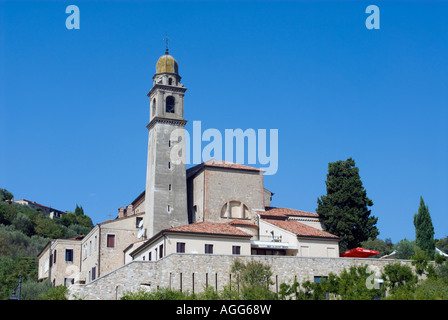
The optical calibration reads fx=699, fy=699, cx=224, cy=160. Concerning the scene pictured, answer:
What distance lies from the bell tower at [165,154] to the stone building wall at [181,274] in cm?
1563

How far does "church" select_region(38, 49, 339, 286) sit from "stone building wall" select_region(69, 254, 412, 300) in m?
5.97

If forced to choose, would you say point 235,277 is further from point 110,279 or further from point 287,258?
point 110,279

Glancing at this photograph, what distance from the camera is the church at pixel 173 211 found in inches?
2454

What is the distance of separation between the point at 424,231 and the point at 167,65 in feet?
101

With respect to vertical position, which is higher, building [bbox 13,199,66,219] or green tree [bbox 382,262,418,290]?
building [bbox 13,199,66,219]

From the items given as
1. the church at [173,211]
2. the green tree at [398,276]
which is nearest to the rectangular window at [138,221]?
the church at [173,211]

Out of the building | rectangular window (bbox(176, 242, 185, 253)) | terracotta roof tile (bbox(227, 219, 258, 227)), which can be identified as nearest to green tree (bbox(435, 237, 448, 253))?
terracotta roof tile (bbox(227, 219, 258, 227))

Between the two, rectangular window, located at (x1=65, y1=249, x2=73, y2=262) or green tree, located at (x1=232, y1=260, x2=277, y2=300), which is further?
rectangular window, located at (x1=65, y1=249, x2=73, y2=262)

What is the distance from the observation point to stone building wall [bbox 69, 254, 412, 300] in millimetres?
48219

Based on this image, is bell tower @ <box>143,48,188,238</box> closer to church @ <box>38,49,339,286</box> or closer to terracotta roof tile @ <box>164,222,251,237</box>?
church @ <box>38,49,339,286</box>

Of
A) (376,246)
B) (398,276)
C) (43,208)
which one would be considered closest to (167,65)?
(376,246)

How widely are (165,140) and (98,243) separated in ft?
40.0

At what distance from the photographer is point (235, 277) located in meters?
50.6
